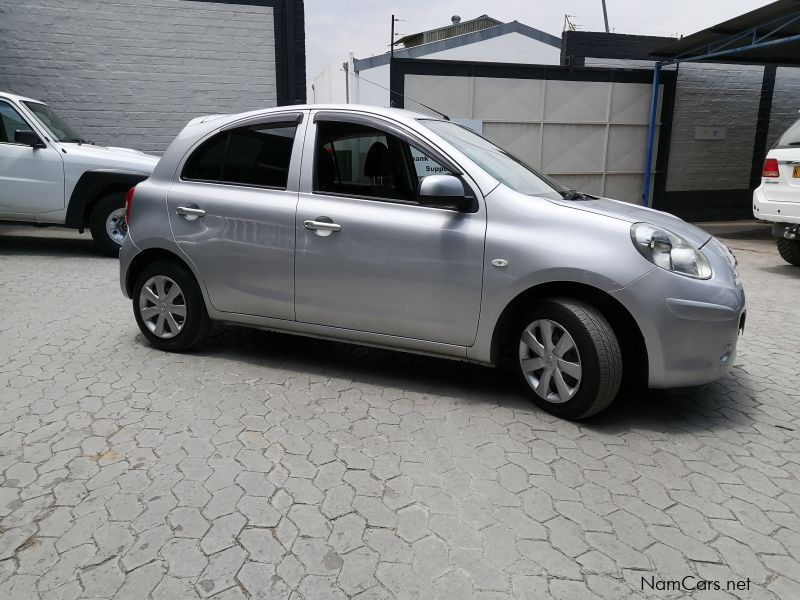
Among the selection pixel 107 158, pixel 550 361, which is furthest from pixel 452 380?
pixel 107 158

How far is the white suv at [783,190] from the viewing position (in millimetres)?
7449

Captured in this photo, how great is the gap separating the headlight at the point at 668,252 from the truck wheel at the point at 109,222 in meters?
6.71

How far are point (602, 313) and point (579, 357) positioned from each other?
35 centimetres

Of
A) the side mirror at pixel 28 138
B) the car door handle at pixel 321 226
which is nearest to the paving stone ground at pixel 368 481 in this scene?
the car door handle at pixel 321 226

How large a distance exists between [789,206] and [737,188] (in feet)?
25.5

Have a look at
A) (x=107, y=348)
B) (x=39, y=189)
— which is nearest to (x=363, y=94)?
(x=39, y=189)

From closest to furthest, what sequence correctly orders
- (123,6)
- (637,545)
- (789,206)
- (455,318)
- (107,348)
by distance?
(637,545)
(455,318)
(107,348)
(789,206)
(123,6)

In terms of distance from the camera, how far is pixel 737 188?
47.5 ft

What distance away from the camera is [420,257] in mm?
3742

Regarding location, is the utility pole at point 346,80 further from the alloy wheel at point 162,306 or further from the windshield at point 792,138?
the alloy wheel at point 162,306

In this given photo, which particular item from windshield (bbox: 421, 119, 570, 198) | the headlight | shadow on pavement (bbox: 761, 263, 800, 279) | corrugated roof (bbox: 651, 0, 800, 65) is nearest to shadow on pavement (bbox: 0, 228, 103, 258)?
windshield (bbox: 421, 119, 570, 198)

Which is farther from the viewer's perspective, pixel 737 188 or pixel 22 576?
pixel 737 188

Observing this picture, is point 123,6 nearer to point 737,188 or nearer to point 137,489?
point 137,489

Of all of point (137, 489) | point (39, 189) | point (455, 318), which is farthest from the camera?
point (39, 189)
